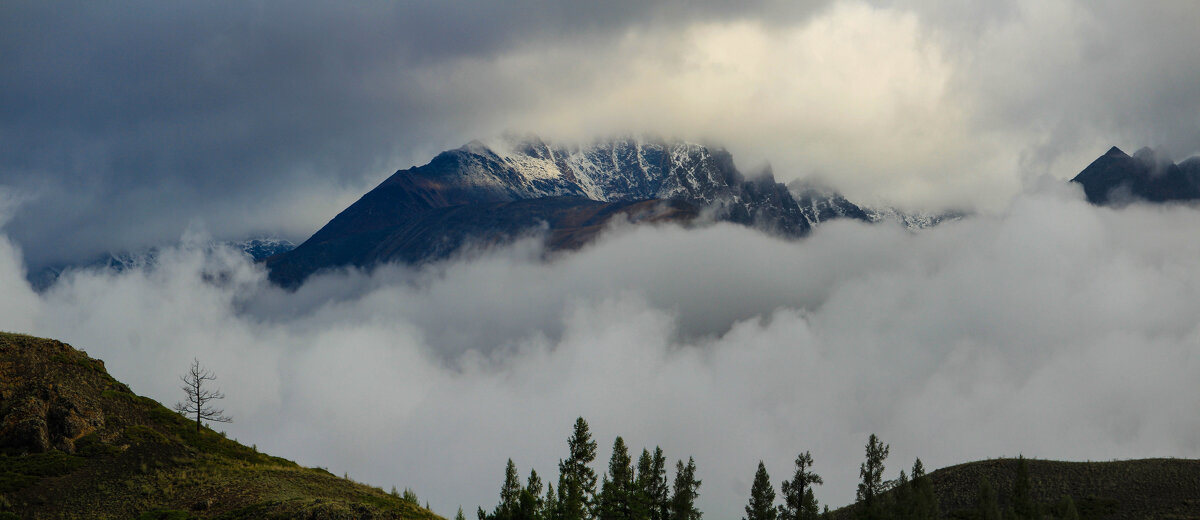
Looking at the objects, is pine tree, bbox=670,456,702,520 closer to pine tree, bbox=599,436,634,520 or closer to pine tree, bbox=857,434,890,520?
pine tree, bbox=599,436,634,520

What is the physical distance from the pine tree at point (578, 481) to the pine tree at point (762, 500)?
24077 millimetres

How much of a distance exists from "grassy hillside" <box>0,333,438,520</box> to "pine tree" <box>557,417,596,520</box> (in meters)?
20.3

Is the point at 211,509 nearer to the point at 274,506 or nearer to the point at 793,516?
the point at 274,506

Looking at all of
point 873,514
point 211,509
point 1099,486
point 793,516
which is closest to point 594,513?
point 793,516

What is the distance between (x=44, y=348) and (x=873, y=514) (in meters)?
107

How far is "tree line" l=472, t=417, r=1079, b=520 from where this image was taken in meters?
108

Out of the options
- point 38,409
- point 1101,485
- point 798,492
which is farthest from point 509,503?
point 1101,485

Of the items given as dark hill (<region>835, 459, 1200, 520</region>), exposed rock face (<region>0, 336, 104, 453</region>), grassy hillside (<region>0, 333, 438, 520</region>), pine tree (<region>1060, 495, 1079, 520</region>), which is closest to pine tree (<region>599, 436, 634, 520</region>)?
grassy hillside (<region>0, 333, 438, 520</region>)

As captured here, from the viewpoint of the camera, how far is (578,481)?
376ft

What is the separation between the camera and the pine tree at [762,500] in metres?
123

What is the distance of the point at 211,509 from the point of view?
81.7 metres

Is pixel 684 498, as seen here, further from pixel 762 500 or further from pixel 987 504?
pixel 987 504

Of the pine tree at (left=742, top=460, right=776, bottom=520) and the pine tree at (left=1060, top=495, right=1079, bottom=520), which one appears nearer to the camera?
the pine tree at (left=1060, top=495, right=1079, bottom=520)

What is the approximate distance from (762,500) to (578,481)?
1140 inches
